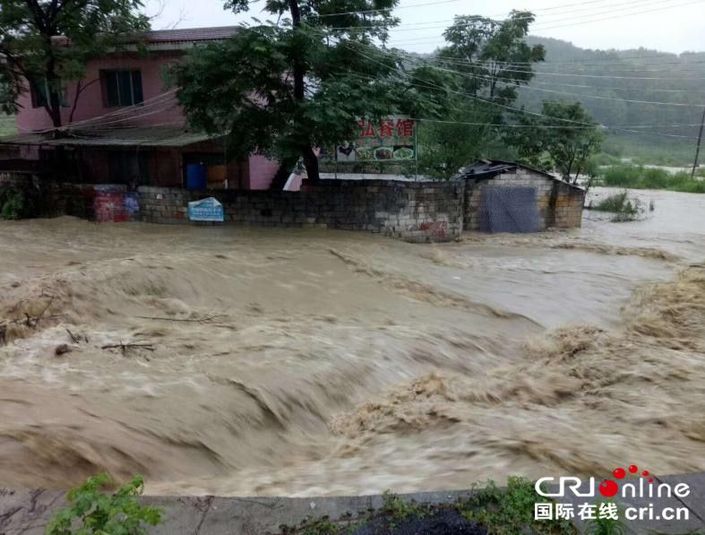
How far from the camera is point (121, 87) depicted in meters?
18.5

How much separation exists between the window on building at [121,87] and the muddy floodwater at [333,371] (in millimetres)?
8115

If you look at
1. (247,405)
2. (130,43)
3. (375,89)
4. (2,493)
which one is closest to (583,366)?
(247,405)

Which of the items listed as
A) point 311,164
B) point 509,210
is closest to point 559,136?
point 509,210

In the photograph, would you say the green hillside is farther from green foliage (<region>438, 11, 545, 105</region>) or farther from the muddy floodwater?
the muddy floodwater

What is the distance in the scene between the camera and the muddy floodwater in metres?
A: 3.83

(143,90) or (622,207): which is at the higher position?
(143,90)

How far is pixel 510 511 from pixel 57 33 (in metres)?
18.6

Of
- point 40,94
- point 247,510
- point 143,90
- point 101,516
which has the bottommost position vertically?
point 247,510

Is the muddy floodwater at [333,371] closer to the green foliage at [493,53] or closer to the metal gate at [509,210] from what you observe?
the metal gate at [509,210]

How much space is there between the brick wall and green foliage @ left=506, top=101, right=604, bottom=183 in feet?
29.2

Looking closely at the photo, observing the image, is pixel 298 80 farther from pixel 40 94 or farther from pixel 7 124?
pixel 7 124

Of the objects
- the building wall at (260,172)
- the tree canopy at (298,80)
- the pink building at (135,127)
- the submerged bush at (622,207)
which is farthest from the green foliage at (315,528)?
the submerged bush at (622,207)

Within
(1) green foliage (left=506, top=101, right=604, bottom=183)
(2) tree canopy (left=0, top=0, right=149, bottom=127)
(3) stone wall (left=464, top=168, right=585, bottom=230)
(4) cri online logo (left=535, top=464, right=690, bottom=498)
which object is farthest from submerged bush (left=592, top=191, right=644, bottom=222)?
(4) cri online logo (left=535, top=464, right=690, bottom=498)

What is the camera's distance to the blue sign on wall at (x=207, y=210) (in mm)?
14750
